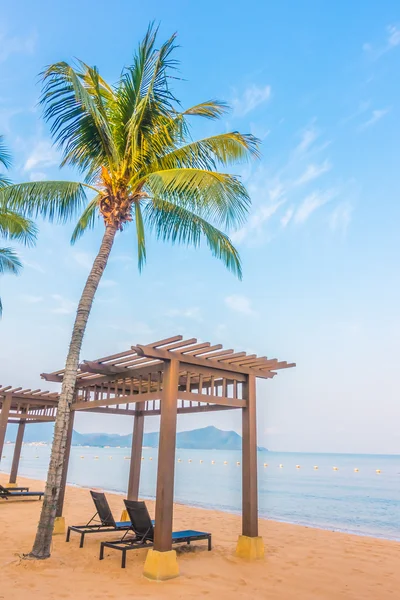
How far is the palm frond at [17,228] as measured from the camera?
39.8ft

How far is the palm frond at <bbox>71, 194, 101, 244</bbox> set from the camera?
8.81 meters

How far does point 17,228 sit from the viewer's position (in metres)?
12.5

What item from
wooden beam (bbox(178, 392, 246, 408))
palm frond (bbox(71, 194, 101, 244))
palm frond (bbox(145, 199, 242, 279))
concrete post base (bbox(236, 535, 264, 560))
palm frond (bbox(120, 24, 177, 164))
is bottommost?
concrete post base (bbox(236, 535, 264, 560))

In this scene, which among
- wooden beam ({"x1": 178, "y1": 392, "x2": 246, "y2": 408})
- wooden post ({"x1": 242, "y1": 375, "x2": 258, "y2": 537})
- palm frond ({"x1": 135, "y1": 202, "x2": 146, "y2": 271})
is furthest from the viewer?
palm frond ({"x1": 135, "y1": 202, "x2": 146, "y2": 271})

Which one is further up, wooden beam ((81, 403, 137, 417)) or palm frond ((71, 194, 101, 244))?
palm frond ((71, 194, 101, 244))

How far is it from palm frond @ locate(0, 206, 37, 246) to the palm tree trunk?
21.2 feet

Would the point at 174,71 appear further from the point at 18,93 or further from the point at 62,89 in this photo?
the point at 18,93

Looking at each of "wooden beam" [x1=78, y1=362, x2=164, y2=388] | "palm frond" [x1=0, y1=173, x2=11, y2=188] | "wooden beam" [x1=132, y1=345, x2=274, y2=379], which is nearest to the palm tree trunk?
"wooden beam" [x1=78, y1=362, x2=164, y2=388]

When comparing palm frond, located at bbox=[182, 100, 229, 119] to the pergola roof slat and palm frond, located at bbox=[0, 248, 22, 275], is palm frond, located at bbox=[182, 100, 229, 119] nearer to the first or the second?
the pergola roof slat

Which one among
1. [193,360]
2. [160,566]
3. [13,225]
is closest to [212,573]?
[160,566]

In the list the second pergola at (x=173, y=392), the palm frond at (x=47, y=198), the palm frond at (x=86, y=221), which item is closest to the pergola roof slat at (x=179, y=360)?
the second pergola at (x=173, y=392)

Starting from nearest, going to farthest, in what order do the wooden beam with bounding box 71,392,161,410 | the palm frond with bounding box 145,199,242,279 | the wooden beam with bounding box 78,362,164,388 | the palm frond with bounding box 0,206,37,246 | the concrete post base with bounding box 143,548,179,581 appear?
the concrete post base with bounding box 143,548,179,581, the wooden beam with bounding box 71,392,161,410, the wooden beam with bounding box 78,362,164,388, the palm frond with bounding box 145,199,242,279, the palm frond with bounding box 0,206,37,246

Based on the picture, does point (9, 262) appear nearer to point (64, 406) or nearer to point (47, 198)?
point (47, 198)

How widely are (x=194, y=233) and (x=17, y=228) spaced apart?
756cm
